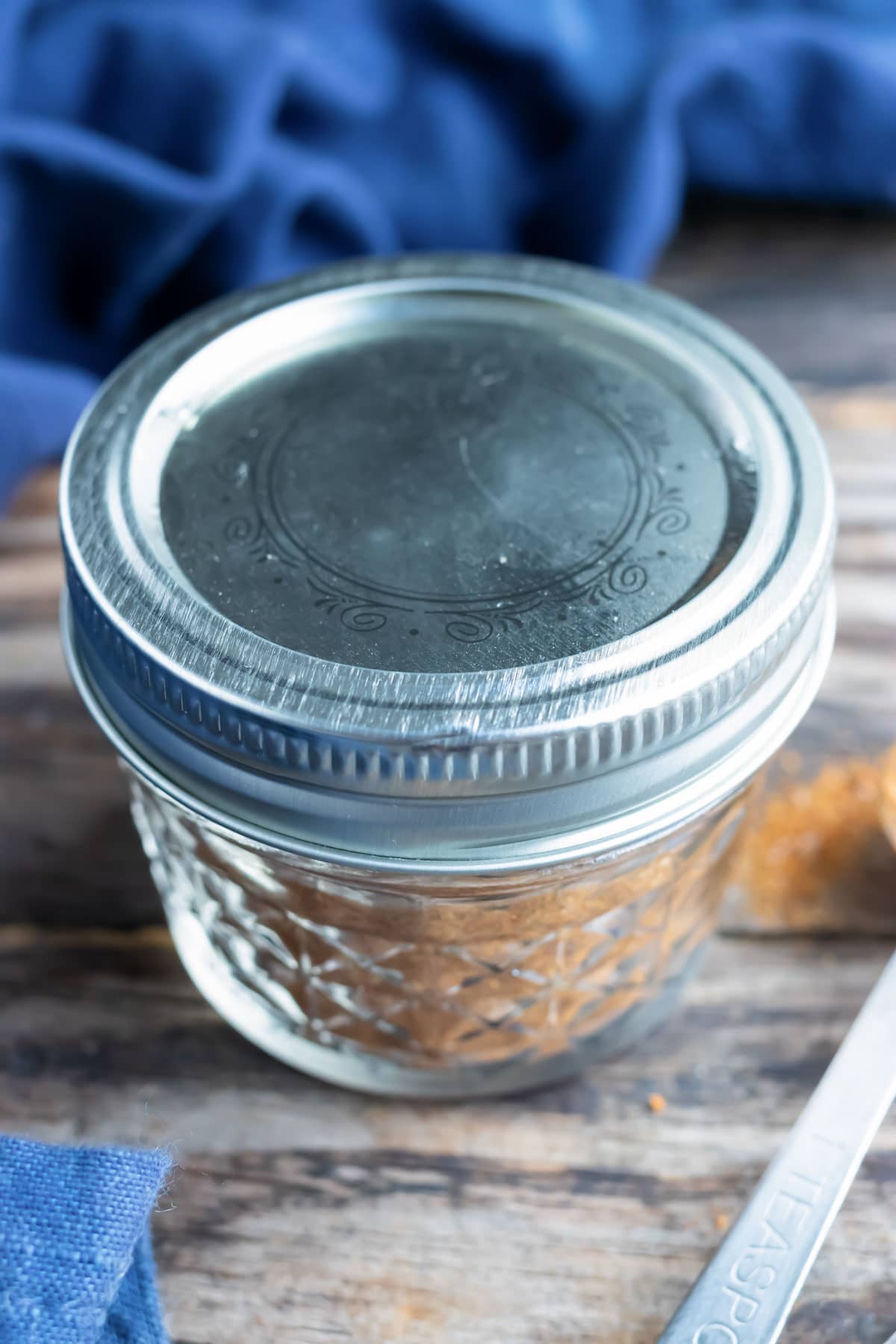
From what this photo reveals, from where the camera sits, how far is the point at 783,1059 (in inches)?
27.2

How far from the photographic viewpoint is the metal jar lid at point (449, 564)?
528 mm

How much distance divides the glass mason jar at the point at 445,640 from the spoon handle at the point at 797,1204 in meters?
0.10

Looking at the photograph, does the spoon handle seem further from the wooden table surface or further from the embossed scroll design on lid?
the embossed scroll design on lid

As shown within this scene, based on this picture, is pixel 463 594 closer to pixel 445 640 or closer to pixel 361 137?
pixel 445 640

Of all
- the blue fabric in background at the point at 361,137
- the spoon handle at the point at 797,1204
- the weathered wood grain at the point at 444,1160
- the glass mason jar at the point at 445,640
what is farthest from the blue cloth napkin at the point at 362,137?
the spoon handle at the point at 797,1204

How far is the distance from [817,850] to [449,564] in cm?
32

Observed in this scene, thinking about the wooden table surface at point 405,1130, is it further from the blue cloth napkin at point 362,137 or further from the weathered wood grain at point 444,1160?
the blue cloth napkin at point 362,137

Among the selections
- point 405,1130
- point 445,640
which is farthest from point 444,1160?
point 445,640

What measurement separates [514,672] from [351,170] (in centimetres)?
68

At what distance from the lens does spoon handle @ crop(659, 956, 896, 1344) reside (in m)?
0.55

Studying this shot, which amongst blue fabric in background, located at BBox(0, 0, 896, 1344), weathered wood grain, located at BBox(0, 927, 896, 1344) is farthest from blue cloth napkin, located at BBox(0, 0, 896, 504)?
weathered wood grain, located at BBox(0, 927, 896, 1344)

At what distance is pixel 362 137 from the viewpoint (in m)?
1.08

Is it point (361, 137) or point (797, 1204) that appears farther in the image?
point (361, 137)

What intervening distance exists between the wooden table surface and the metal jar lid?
19 centimetres
